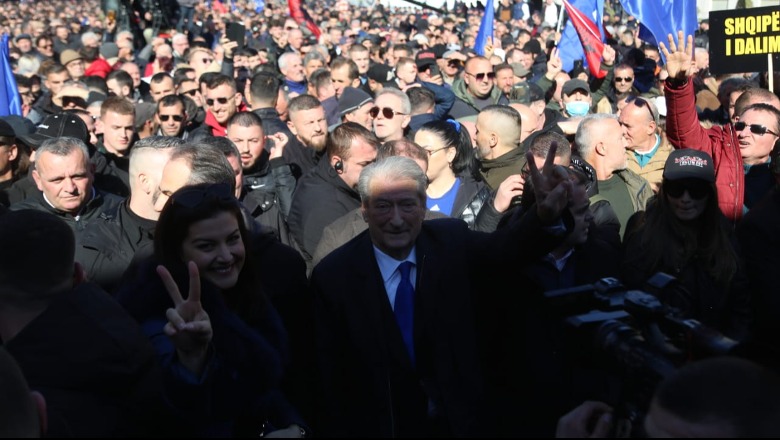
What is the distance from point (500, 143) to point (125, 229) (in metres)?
2.70

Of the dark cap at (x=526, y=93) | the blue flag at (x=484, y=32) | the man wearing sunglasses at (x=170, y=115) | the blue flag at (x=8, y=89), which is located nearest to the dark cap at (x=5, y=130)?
the man wearing sunglasses at (x=170, y=115)

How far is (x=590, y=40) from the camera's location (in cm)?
1116

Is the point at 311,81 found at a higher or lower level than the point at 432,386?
higher

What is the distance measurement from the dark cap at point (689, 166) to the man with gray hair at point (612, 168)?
2.97 ft

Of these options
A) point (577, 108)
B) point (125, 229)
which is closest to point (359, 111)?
point (577, 108)

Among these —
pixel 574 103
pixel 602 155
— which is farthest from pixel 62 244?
pixel 574 103

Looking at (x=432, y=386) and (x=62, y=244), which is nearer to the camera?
(x=62, y=244)

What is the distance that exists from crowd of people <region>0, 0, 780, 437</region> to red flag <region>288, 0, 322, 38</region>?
33.7 ft

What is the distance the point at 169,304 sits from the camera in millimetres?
2771

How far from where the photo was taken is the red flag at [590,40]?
11.1 m

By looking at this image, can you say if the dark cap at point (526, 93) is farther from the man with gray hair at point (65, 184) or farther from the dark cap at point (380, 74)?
the man with gray hair at point (65, 184)

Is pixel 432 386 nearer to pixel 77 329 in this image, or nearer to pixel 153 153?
pixel 77 329

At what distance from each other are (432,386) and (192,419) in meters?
1.11

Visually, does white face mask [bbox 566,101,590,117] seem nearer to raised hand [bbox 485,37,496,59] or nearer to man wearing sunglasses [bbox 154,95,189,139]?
raised hand [bbox 485,37,496,59]
